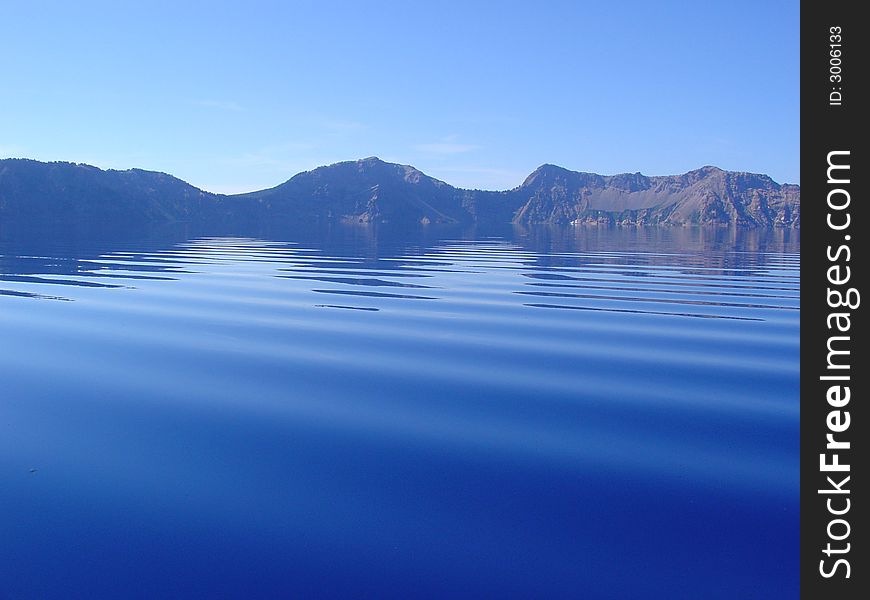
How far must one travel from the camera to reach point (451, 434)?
28.2ft

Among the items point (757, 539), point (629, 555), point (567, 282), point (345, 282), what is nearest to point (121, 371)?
point (629, 555)

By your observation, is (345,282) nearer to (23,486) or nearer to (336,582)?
(23,486)

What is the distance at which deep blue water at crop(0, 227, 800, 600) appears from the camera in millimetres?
5355
